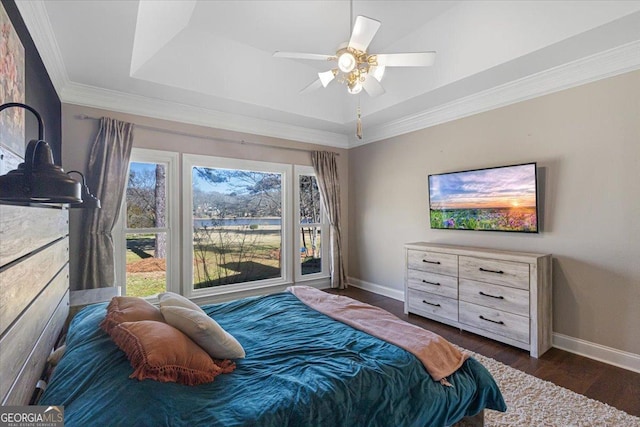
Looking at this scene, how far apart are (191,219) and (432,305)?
316 centimetres

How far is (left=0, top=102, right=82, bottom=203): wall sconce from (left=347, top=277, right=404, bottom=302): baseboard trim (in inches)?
162

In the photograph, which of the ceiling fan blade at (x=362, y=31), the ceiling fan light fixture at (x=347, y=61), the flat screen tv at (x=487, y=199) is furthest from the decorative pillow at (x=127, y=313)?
the flat screen tv at (x=487, y=199)

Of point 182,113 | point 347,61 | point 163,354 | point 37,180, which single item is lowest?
point 163,354

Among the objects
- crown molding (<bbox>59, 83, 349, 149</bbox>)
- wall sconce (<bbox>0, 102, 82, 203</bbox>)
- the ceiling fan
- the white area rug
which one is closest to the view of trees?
crown molding (<bbox>59, 83, 349, 149</bbox>)

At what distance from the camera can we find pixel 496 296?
291 centimetres

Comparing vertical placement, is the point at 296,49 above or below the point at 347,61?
above

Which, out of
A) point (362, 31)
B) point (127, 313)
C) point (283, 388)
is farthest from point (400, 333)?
point (362, 31)

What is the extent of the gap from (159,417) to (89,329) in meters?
0.85

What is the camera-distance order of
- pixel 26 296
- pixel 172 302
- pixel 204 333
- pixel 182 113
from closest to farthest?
pixel 26 296
pixel 204 333
pixel 172 302
pixel 182 113

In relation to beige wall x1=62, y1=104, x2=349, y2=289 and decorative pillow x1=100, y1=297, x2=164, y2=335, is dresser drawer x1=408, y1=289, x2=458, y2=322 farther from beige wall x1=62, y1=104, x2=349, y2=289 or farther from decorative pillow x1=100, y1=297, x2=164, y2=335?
decorative pillow x1=100, y1=297, x2=164, y2=335

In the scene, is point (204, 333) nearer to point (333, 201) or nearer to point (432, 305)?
point (432, 305)

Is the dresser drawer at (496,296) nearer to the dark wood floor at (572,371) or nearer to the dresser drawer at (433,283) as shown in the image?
the dresser drawer at (433,283)

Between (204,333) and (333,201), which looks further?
(333,201)

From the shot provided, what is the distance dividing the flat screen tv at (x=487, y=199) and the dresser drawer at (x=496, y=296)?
2.14ft
